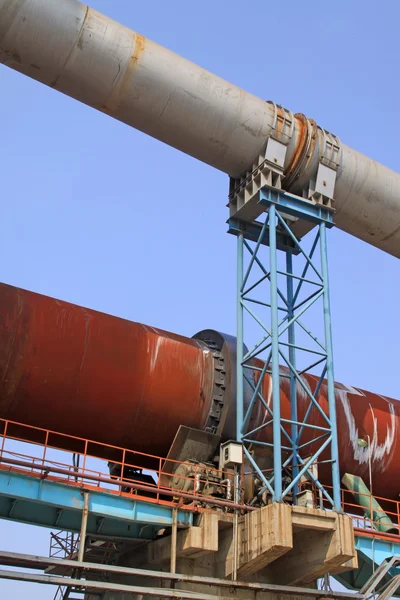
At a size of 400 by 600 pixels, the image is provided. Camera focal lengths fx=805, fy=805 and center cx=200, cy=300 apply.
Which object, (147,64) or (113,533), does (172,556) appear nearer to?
(113,533)

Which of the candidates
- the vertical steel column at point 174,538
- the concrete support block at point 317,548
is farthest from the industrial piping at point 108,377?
the concrete support block at point 317,548

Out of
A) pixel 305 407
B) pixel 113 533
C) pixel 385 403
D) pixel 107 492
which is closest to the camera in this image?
pixel 107 492

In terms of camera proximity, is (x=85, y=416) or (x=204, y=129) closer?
(x=85, y=416)

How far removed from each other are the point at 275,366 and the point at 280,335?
3.94 ft

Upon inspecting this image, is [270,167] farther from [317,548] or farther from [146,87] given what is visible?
[317,548]

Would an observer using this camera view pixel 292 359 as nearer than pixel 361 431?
Yes

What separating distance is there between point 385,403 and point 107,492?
11703mm

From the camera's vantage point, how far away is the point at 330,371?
21.1 m

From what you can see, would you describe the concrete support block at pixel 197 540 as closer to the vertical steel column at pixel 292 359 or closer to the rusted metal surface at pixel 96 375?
the vertical steel column at pixel 292 359

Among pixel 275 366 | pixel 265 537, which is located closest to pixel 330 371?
pixel 275 366

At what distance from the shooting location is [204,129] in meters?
21.6

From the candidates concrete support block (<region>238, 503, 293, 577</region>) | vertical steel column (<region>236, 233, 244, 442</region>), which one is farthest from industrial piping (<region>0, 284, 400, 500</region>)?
concrete support block (<region>238, 503, 293, 577</region>)

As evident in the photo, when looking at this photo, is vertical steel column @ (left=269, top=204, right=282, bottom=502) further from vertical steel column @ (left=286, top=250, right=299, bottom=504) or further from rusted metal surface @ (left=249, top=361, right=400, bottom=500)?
rusted metal surface @ (left=249, top=361, right=400, bottom=500)

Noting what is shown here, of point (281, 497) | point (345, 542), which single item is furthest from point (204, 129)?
point (345, 542)
